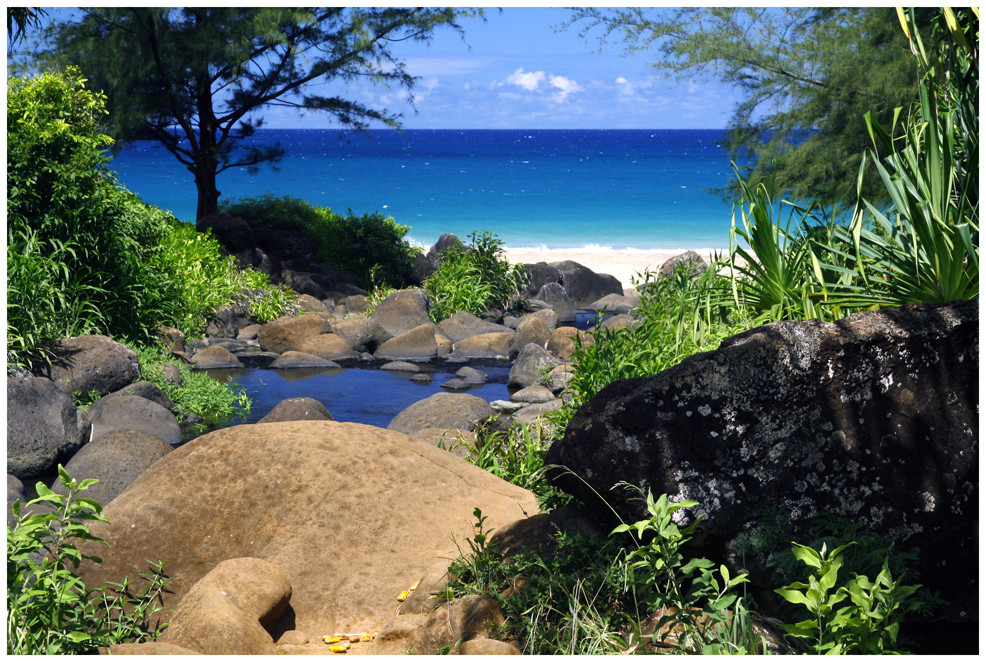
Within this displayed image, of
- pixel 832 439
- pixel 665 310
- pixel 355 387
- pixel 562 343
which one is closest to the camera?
pixel 832 439

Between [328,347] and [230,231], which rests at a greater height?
[230,231]

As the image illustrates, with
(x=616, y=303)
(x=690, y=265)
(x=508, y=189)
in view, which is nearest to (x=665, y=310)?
(x=690, y=265)

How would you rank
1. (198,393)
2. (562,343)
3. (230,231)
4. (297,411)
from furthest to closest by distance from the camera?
1. (230,231)
2. (562,343)
3. (198,393)
4. (297,411)

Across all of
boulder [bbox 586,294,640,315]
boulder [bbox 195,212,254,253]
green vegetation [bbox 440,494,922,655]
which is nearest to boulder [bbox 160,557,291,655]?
green vegetation [bbox 440,494,922,655]

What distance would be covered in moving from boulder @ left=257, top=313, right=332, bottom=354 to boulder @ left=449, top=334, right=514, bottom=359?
8.02 ft

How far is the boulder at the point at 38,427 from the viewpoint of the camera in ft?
25.7

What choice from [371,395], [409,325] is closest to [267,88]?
[409,325]

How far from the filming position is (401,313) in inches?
591

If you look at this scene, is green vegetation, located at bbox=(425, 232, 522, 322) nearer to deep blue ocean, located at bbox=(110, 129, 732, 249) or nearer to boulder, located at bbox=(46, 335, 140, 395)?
boulder, located at bbox=(46, 335, 140, 395)

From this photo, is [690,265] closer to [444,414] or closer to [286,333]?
[444,414]

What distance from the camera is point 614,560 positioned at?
3809 mm

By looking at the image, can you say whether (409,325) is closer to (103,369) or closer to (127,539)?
(103,369)

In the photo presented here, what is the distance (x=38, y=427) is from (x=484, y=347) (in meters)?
7.49

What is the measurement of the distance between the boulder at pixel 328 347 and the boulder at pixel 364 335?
0.25m
